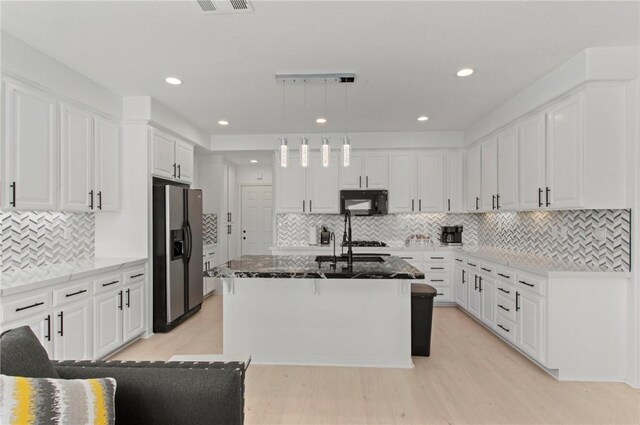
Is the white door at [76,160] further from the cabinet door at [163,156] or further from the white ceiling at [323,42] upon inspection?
the cabinet door at [163,156]

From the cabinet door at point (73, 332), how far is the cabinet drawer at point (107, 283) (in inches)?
5.8

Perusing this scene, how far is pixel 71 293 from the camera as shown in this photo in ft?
8.86

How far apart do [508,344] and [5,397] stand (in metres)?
3.93

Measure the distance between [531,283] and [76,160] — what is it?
430 centimetres

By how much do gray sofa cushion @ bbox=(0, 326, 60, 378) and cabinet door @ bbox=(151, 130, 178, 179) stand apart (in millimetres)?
2782

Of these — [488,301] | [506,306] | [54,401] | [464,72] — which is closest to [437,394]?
[506,306]

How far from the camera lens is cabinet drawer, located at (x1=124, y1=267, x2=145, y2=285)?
11.3 ft

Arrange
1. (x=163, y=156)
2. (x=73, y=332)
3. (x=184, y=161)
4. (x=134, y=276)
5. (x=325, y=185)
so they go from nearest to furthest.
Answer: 1. (x=73, y=332)
2. (x=134, y=276)
3. (x=163, y=156)
4. (x=184, y=161)
5. (x=325, y=185)

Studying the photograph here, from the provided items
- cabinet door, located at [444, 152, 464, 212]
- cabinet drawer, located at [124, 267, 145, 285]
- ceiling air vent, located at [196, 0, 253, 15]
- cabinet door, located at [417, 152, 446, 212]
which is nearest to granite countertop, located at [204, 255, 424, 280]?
cabinet drawer, located at [124, 267, 145, 285]

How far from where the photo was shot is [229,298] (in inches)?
122

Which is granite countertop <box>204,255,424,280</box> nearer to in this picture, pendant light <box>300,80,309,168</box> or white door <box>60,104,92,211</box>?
pendant light <box>300,80,309,168</box>

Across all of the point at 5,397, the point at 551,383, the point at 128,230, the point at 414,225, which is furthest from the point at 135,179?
the point at 551,383

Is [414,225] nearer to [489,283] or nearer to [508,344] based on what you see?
[489,283]

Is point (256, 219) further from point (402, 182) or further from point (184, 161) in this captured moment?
point (402, 182)
